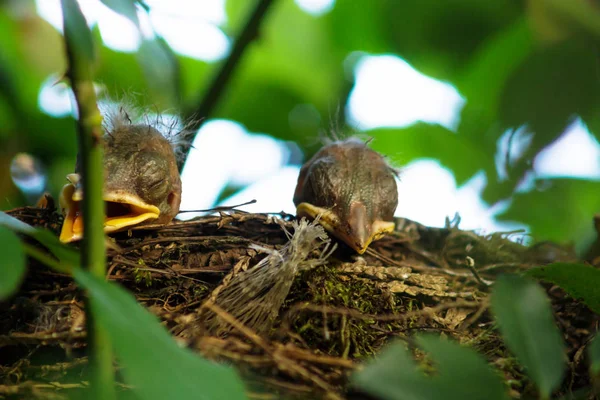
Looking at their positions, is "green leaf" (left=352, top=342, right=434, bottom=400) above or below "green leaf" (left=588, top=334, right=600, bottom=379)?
below

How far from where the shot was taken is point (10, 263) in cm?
46

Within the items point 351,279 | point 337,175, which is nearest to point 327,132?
point 337,175

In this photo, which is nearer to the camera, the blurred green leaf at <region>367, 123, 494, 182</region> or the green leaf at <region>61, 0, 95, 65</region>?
the green leaf at <region>61, 0, 95, 65</region>

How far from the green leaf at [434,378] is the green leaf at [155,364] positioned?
0.36 feet

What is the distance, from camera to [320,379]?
2.28 ft

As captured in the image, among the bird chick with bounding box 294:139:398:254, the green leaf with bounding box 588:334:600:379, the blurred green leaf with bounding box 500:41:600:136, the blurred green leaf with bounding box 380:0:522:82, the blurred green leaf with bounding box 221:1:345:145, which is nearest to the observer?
the green leaf with bounding box 588:334:600:379

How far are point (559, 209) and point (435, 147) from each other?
472 millimetres

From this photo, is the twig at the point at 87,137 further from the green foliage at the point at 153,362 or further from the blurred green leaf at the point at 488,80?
the blurred green leaf at the point at 488,80

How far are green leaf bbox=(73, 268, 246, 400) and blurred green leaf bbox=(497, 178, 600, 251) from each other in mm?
1418

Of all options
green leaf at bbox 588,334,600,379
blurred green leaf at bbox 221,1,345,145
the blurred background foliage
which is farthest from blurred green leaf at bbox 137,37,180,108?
blurred green leaf at bbox 221,1,345,145

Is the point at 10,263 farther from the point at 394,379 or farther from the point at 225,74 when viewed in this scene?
the point at 225,74

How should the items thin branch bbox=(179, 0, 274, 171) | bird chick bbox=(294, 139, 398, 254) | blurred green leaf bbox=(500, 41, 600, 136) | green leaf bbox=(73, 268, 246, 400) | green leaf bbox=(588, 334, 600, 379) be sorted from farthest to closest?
thin branch bbox=(179, 0, 274, 171), bird chick bbox=(294, 139, 398, 254), blurred green leaf bbox=(500, 41, 600, 136), green leaf bbox=(588, 334, 600, 379), green leaf bbox=(73, 268, 246, 400)

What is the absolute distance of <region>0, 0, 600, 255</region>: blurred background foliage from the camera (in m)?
1.05

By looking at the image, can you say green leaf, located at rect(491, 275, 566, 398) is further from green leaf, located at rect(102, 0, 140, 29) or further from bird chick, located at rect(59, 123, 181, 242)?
bird chick, located at rect(59, 123, 181, 242)
